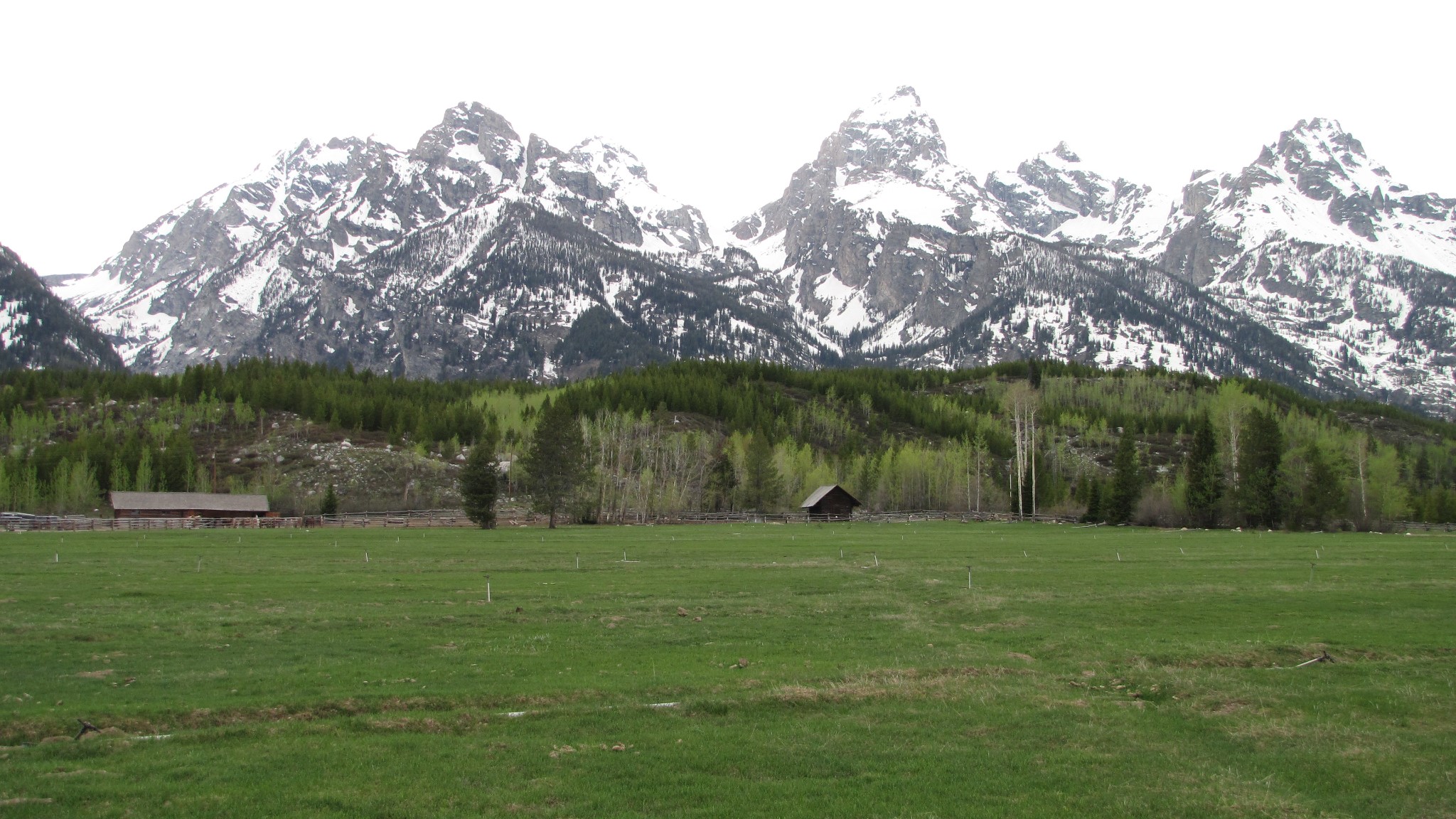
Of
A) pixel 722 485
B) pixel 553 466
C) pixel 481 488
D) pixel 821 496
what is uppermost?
pixel 553 466

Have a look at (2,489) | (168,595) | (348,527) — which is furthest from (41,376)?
(168,595)

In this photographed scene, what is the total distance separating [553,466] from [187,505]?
154 feet

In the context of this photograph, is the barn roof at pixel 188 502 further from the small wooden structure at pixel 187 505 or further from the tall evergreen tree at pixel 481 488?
the tall evergreen tree at pixel 481 488

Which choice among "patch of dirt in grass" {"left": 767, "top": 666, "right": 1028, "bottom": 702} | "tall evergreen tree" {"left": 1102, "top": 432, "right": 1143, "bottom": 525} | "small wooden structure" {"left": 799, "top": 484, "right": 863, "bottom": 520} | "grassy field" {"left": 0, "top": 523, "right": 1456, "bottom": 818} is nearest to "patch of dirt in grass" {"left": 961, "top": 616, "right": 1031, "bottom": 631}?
"grassy field" {"left": 0, "top": 523, "right": 1456, "bottom": 818}

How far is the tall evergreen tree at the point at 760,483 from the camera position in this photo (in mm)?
115875

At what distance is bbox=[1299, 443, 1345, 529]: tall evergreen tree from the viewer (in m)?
77.5

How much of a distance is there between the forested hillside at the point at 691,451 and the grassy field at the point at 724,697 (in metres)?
59.7

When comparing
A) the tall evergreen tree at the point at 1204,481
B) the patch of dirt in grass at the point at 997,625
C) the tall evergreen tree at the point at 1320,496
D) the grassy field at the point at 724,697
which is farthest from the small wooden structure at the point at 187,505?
the tall evergreen tree at the point at 1320,496

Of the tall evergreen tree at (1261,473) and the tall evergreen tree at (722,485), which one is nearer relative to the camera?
the tall evergreen tree at (1261,473)

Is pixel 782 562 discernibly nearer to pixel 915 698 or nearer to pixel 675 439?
pixel 915 698

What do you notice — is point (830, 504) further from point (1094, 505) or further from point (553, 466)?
point (553, 466)

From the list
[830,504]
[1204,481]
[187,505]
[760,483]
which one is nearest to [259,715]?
[1204,481]

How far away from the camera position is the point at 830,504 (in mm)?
107000

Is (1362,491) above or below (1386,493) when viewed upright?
above
